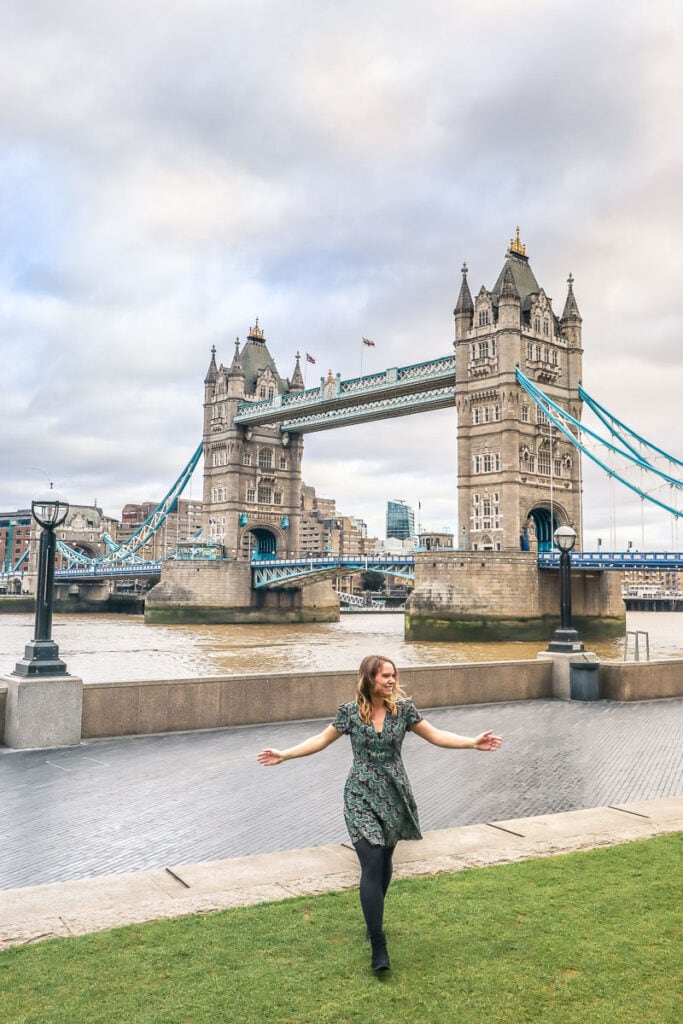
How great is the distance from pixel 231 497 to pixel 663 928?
6867cm

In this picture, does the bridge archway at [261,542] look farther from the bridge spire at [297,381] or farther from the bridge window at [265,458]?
the bridge spire at [297,381]

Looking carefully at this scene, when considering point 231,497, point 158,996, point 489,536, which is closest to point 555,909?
point 158,996

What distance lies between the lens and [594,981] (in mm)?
3463

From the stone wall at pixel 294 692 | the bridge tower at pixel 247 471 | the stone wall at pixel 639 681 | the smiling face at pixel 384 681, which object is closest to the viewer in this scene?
the smiling face at pixel 384 681

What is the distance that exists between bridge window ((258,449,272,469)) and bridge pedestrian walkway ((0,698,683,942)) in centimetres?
6442

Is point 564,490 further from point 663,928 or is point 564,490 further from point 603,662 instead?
point 663,928

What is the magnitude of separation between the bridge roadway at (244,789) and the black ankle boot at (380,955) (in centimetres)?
224

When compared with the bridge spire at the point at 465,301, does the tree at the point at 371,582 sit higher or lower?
lower

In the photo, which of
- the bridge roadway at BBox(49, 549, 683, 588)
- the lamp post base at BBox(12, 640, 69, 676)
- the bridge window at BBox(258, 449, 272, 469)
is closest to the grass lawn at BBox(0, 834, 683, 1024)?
the lamp post base at BBox(12, 640, 69, 676)

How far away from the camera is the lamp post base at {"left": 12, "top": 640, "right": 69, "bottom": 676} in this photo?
9133 mm

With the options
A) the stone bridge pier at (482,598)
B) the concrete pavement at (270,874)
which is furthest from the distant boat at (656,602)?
the concrete pavement at (270,874)

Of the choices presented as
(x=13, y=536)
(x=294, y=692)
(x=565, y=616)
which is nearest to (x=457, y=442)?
(x=565, y=616)

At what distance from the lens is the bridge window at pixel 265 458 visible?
244 feet

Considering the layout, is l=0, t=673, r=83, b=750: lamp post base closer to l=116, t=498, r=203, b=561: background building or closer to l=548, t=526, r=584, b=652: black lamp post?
l=548, t=526, r=584, b=652: black lamp post
